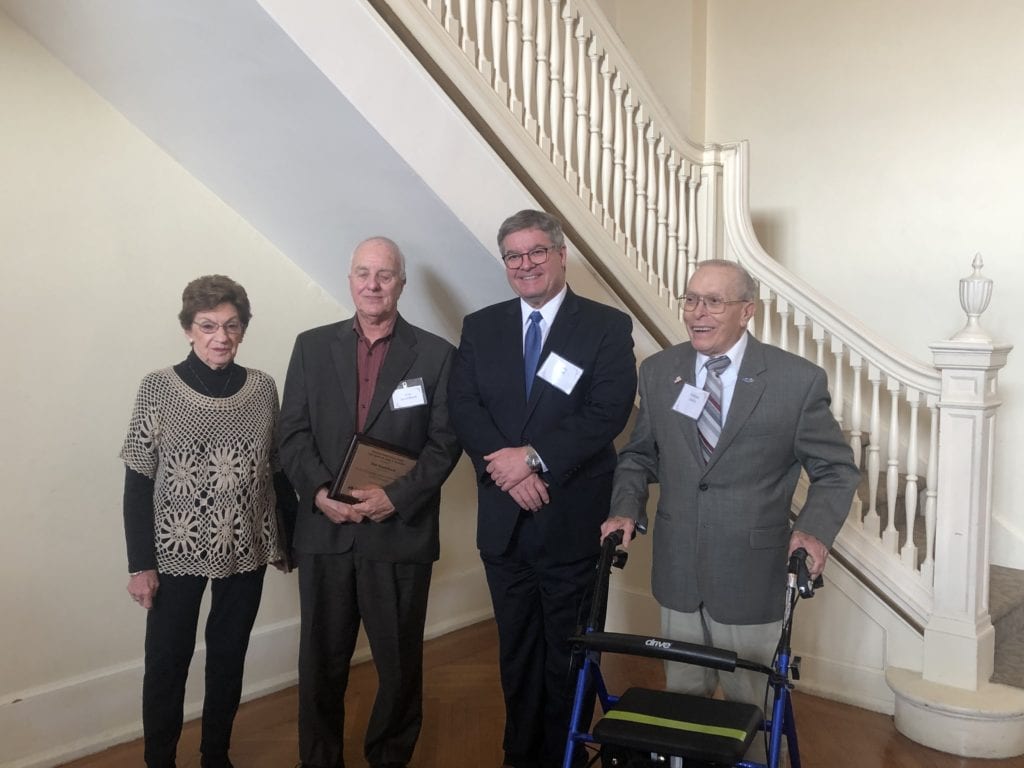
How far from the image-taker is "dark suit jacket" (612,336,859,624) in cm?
253

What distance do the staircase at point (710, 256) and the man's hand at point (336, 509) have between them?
54.6 inches

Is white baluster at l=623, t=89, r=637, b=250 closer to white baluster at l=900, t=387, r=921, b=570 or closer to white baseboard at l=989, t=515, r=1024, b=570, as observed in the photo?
white baluster at l=900, t=387, r=921, b=570

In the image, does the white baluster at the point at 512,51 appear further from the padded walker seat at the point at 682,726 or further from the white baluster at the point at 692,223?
the padded walker seat at the point at 682,726

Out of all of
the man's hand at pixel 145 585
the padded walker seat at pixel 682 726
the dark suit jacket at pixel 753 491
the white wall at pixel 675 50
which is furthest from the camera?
the white wall at pixel 675 50

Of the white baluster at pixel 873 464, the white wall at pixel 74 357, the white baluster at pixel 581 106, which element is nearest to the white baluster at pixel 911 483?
the white baluster at pixel 873 464

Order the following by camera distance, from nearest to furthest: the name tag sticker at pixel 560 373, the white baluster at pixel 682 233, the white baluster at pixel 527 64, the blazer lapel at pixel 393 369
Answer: the name tag sticker at pixel 560 373
the blazer lapel at pixel 393 369
the white baluster at pixel 527 64
the white baluster at pixel 682 233

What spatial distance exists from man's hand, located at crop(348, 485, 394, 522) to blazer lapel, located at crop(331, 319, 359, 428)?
9.8 inches

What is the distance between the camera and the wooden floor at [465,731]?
11.3 feet

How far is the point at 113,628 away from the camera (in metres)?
3.65

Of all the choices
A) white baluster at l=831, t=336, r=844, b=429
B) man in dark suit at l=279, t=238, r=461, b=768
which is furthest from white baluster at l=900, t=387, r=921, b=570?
man in dark suit at l=279, t=238, r=461, b=768

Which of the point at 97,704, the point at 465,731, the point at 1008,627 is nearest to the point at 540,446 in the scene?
the point at 465,731

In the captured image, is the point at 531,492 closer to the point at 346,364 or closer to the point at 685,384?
the point at 685,384

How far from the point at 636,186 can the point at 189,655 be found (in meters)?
2.58

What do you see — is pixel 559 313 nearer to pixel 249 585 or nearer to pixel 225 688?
pixel 249 585
